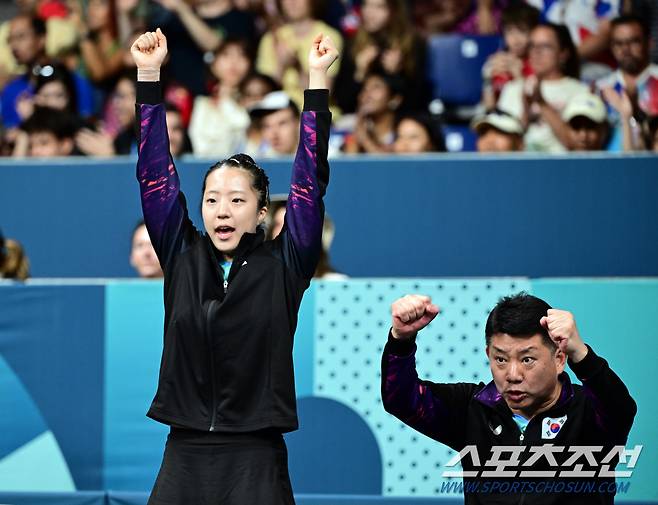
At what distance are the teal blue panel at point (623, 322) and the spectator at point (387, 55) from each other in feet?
10.7

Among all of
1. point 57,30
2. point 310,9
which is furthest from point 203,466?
point 57,30

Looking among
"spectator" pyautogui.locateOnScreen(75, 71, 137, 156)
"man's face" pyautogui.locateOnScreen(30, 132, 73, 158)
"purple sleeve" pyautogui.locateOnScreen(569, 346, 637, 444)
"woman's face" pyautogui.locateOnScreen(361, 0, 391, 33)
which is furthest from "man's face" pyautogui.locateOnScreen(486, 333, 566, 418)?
"woman's face" pyautogui.locateOnScreen(361, 0, 391, 33)

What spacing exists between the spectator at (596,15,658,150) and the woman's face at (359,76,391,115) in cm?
143

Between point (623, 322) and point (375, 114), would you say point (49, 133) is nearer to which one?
point (375, 114)

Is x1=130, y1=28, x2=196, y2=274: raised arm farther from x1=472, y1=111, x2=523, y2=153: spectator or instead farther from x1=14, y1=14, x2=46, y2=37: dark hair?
x1=14, y1=14, x2=46, y2=37: dark hair

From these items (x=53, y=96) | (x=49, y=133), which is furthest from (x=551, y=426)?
(x=53, y=96)

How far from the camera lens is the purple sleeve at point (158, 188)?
12.3ft

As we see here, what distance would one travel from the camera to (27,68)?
954 centimetres

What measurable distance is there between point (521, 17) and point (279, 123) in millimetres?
2005

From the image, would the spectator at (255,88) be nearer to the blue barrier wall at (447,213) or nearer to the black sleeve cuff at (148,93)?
the blue barrier wall at (447,213)

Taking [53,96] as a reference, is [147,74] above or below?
below

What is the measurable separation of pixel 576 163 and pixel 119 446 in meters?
2.95

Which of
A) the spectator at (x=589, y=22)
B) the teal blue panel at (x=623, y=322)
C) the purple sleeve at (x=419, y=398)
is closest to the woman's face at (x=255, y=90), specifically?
the spectator at (x=589, y=22)

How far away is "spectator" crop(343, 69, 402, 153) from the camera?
8086 mm
